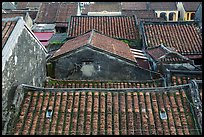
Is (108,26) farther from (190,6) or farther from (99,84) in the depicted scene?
(190,6)

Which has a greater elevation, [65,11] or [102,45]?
[65,11]

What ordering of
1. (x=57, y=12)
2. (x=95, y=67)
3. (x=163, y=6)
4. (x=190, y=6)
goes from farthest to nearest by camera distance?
A: 1. (x=163, y=6)
2. (x=190, y=6)
3. (x=57, y=12)
4. (x=95, y=67)

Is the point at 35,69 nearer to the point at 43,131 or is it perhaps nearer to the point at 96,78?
the point at 96,78

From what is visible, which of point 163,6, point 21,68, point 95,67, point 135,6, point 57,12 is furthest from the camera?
point 135,6

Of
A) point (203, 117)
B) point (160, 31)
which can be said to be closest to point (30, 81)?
point (203, 117)

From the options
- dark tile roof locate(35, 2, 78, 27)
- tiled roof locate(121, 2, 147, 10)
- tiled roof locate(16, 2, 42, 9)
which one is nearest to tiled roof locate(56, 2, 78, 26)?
dark tile roof locate(35, 2, 78, 27)

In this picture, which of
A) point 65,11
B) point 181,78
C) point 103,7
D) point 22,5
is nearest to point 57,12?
point 65,11

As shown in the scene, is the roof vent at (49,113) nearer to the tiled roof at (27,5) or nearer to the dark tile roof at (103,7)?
the dark tile roof at (103,7)
